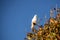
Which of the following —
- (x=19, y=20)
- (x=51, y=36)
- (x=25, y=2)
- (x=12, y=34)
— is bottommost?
(x=51, y=36)

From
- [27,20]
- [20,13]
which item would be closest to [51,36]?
[27,20]

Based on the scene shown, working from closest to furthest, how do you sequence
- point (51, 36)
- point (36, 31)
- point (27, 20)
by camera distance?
point (51, 36), point (36, 31), point (27, 20)

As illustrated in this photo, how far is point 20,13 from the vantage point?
2.00m

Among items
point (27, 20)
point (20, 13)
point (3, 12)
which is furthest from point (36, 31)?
point (3, 12)

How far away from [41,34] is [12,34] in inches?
32.1

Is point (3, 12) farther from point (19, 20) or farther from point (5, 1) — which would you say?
point (19, 20)

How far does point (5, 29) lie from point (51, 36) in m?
1.04

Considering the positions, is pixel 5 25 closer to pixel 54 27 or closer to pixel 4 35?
pixel 4 35

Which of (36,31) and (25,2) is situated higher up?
(25,2)

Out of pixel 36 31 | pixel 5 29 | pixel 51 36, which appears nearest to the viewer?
pixel 51 36

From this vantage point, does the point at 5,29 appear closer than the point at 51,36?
No

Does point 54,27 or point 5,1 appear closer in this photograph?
point 54,27

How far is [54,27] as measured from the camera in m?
1.14

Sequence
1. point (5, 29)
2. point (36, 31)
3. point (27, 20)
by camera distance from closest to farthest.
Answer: point (36, 31) < point (27, 20) < point (5, 29)
